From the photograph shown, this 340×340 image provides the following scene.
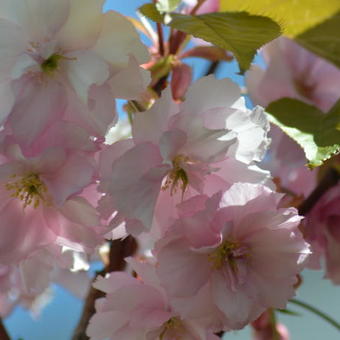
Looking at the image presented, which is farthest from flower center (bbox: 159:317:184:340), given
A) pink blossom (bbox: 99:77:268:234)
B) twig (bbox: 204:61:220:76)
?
twig (bbox: 204:61:220:76)

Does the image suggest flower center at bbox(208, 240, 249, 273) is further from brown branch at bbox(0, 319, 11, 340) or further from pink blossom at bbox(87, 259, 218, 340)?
brown branch at bbox(0, 319, 11, 340)

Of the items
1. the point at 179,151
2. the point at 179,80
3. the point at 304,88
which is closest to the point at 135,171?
the point at 179,151

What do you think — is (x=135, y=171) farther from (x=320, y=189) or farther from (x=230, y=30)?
(x=320, y=189)

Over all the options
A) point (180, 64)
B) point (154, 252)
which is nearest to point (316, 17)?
point (180, 64)

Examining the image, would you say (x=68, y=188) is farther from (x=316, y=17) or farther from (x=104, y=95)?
(x=316, y=17)

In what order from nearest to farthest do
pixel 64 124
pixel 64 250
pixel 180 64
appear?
pixel 64 124 → pixel 64 250 → pixel 180 64
